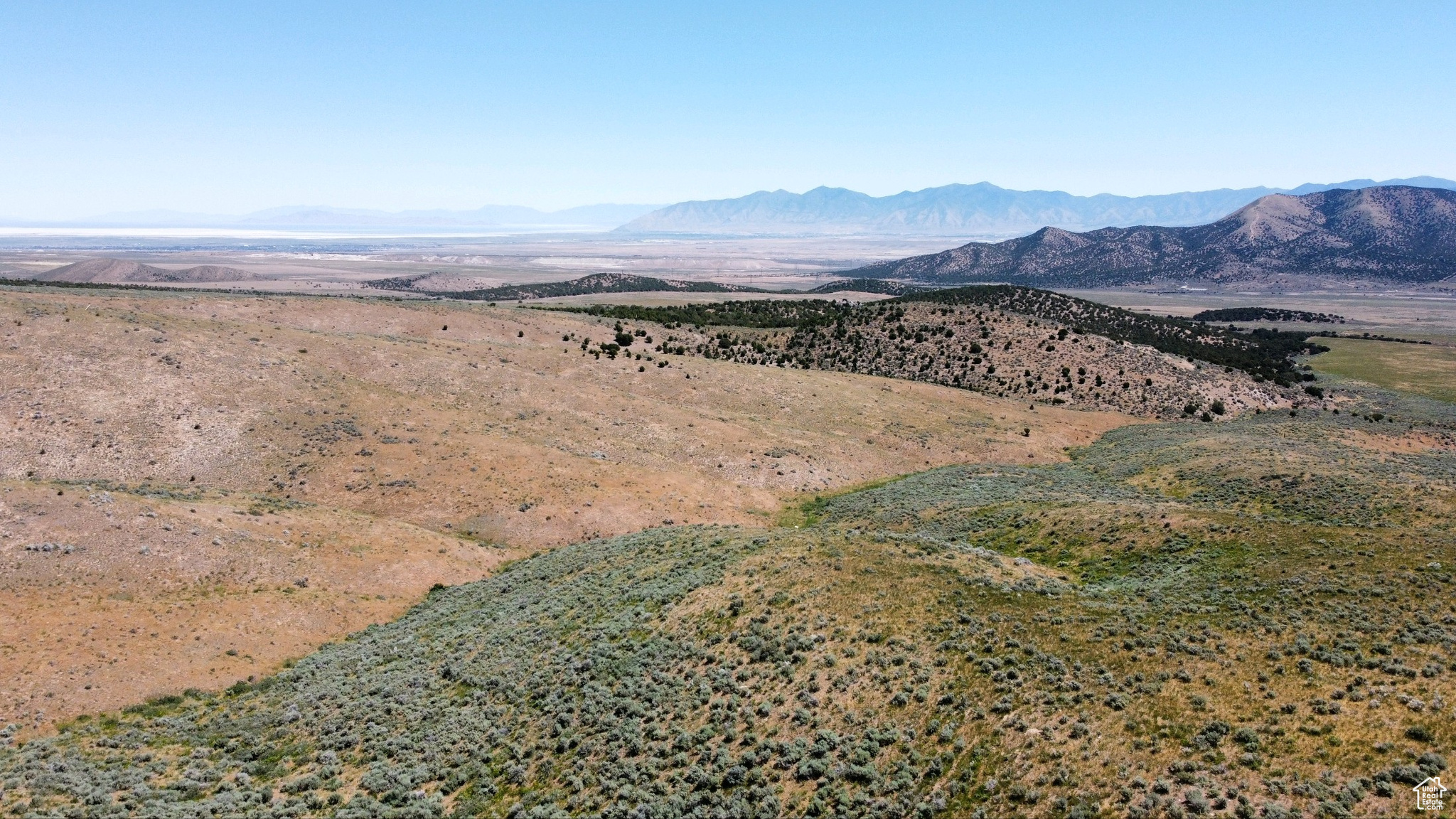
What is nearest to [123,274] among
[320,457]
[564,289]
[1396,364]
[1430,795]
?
[564,289]

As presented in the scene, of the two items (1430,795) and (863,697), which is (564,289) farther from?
(1430,795)

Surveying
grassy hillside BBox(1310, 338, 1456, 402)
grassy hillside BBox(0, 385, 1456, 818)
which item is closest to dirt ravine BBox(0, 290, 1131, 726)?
grassy hillside BBox(0, 385, 1456, 818)

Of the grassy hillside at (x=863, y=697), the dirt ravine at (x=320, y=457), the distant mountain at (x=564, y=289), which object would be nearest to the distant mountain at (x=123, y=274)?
the distant mountain at (x=564, y=289)

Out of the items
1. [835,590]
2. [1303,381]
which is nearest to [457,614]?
[835,590]

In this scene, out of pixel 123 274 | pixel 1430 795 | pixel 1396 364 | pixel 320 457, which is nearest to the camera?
pixel 1430 795

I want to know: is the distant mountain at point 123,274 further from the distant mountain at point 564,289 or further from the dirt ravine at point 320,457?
the dirt ravine at point 320,457

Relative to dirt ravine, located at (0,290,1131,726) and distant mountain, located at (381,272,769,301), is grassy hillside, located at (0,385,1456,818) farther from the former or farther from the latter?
distant mountain, located at (381,272,769,301)

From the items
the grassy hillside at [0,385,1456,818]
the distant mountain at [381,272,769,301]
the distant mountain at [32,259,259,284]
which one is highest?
the distant mountain at [32,259,259,284]
